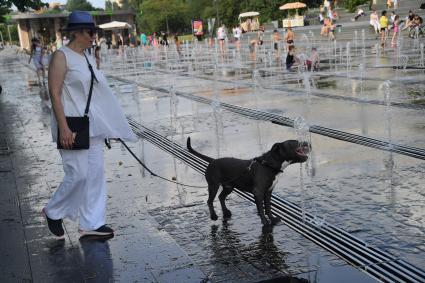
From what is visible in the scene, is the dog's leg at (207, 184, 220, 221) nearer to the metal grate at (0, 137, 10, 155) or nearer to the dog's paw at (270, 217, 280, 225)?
the dog's paw at (270, 217, 280, 225)

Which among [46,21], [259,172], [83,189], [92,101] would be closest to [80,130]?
[92,101]

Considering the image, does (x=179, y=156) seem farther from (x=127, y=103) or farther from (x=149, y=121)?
(x=127, y=103)

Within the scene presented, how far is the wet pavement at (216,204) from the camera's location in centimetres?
402

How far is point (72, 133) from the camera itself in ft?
14.0

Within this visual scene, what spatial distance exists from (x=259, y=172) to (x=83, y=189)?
4.46 feet

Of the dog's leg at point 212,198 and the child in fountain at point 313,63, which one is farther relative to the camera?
the child in fountain at point 313,63

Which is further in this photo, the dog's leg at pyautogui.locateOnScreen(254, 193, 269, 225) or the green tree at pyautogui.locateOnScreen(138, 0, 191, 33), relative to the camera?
the green tree at pyautogui.locateOnScreen(138, 0, 191, 33)

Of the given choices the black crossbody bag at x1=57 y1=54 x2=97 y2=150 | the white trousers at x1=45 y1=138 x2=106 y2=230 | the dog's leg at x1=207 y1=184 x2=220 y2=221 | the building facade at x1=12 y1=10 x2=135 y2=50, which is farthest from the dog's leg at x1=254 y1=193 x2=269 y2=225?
the building facade at x1=12 y1=10 x2=135 y2=50

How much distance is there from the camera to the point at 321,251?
415 cm

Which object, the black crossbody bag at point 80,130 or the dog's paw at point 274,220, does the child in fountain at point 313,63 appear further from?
the black crossbody bag at point 80,130

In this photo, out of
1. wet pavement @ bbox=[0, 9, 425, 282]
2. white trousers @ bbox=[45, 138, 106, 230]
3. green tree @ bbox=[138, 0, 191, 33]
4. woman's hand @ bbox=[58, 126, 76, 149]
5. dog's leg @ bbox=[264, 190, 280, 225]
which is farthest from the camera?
green tree @ bbox=[138, 0, 191, 33]

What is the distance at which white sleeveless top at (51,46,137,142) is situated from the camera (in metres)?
4.31

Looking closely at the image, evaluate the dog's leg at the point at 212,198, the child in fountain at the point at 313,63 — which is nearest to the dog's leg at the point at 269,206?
the dog's leg at the point at 212,198

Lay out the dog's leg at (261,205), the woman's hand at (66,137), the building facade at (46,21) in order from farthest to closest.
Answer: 1. the building facade at (46,21)
2. the dog's leg at (261,205)
3. the woman's hand at (66,137)
